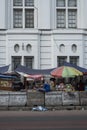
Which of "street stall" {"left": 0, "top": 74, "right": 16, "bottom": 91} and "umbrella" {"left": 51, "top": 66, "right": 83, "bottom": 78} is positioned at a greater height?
"umbrella" {"left": 51, "top": 66, "right": 83, "bottom": 78}

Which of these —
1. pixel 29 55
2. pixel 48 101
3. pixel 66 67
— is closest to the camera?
pixel 48 101

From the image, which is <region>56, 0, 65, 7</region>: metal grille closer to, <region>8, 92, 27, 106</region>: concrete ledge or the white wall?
the white wall

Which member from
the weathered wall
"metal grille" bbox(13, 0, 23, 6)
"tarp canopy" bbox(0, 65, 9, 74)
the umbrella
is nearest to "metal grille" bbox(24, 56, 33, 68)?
"tarp canopy" bbox(0, 65, 9, 74)

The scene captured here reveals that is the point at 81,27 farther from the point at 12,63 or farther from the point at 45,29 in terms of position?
the point at 12,63

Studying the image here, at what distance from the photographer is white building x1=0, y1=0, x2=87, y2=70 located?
41.7 metres

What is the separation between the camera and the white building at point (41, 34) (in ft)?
137

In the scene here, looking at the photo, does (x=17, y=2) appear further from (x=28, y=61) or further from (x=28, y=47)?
(x=28, y=61)

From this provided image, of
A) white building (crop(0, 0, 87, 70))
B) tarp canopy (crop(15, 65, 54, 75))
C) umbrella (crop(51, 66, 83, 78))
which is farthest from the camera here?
white building (crop(0, 0, 87, 70))

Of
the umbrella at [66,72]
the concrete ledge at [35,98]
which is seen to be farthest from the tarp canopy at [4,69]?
the concrete ledge at [35,98]

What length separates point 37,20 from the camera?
42.1m

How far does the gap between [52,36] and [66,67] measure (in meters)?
6.38

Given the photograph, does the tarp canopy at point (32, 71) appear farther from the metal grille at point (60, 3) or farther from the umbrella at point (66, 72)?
the metal grille at point (60, 3)

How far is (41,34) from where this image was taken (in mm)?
42219

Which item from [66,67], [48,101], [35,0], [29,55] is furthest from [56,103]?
[35,0]
